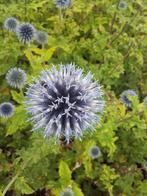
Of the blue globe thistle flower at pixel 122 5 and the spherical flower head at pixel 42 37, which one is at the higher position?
the blue globe thistle flower at pixel 122 5

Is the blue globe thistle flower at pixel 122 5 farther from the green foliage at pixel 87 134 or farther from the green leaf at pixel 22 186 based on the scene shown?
the green leaf at pixel 22 186

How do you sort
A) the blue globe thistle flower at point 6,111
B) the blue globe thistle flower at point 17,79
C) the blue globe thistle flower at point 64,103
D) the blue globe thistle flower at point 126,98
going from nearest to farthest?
1. the blue globe thistle flower at point 64,103
2. the blue globe thistle flower at point 6,111
3. the blue globe thistle flower at point 17,79
4. the blue globe thistle flower at point 126,98

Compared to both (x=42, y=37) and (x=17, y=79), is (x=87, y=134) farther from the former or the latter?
(x=42, y=37)

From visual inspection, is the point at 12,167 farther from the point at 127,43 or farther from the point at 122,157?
the point at 127,43

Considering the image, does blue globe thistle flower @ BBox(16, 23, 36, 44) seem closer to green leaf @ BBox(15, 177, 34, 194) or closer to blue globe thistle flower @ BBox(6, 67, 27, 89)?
blue globe thistle flower @ BBox(6, 67, 27, 89)

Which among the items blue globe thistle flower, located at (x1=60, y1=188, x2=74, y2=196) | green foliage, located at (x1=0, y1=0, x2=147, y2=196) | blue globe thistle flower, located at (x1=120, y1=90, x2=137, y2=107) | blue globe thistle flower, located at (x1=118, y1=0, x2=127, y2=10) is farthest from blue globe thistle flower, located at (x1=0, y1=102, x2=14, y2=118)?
blue globe thistle flower, located at (x1=118, y1=0, x2=127, y2=10)

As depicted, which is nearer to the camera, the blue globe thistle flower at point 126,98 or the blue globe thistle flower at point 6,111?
the blue globe thistle flower at point 6,111

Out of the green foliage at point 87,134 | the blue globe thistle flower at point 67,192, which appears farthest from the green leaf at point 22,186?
the blue globe thistle flower at point 67,192

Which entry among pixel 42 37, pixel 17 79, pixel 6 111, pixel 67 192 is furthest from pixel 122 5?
pixel 67 192
